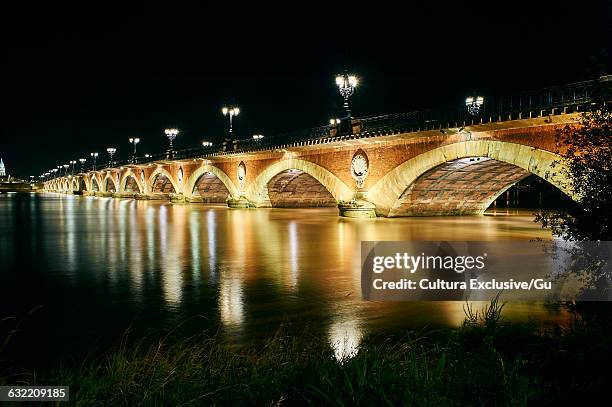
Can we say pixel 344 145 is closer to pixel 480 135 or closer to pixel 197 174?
pixel 480 135

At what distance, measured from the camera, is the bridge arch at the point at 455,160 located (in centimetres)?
2025

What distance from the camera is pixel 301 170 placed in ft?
121

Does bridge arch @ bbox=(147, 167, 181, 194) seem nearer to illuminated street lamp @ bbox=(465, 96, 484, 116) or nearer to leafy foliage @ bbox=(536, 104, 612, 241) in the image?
illuminated street lamp @ bbox=(465, 96, 484, 116)

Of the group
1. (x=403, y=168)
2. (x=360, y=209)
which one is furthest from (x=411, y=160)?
(x=360, y=209)

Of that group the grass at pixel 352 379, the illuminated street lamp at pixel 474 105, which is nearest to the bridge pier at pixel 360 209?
the illuminated street lamp at pixel 474 105

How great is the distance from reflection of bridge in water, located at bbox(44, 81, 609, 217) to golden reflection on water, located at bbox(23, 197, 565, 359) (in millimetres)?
3356

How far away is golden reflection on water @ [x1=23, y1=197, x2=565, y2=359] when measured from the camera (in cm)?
810

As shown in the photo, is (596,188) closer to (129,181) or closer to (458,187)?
(458,187)

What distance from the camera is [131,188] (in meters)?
91.3

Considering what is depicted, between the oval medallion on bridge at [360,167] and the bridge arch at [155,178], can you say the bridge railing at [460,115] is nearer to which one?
the oval medallion on bridge at [360,167]

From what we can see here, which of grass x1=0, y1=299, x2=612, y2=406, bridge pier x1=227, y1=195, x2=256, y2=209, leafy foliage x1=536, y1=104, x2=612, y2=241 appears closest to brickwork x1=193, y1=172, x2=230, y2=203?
bridge pier x1=227, y1=195, x2=256, y2=209

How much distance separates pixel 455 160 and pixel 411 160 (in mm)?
2547

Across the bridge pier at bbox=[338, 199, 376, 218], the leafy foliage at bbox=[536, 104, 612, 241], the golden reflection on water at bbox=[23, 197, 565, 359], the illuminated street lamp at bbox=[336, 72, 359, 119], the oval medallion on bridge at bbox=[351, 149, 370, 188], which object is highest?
the illuminated street lamp at bbox=[336, 72, 359, 119]

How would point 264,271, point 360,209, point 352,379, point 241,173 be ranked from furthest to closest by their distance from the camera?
point 241,173, point 360,209, point 264,271, point 352,379
